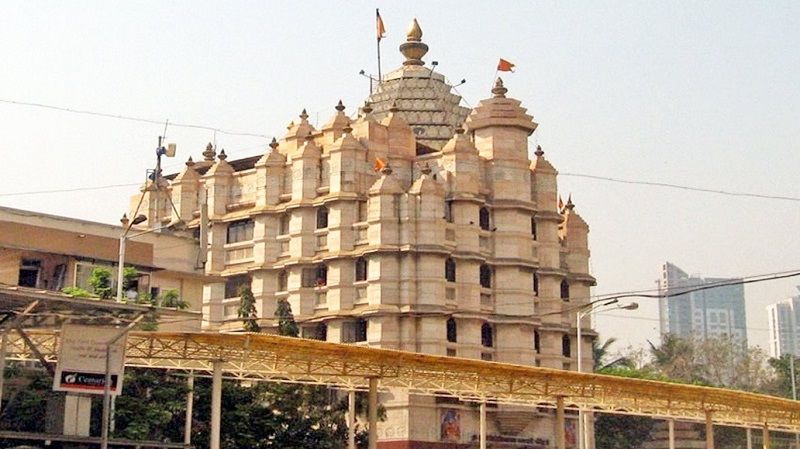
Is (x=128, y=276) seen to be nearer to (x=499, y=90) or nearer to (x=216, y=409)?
(x=216, y=409)

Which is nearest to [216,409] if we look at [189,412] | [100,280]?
A: [189,412]

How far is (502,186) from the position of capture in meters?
60.5

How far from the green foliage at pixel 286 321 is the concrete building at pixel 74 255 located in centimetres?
392

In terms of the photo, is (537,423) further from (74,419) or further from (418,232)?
(74,419)

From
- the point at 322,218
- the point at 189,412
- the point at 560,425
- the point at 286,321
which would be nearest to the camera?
the point at 189,412

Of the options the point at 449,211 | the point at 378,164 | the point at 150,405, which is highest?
the point at 378,164

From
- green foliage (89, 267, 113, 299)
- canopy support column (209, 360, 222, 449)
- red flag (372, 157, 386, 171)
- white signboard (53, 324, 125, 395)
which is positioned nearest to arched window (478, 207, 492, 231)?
red flag (372, 157, 386, 171)

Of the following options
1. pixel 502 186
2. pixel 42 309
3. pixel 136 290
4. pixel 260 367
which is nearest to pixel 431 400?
pixel 502 186

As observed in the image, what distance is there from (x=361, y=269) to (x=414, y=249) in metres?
3.19

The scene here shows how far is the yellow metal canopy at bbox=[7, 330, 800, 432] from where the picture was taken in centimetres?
3108

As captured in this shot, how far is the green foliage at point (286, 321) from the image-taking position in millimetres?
53156

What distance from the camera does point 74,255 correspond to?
46.2 meters

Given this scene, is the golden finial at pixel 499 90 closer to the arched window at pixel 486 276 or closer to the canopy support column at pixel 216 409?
the arched window at pixel 486 276

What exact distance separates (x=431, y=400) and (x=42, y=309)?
1208 inches
